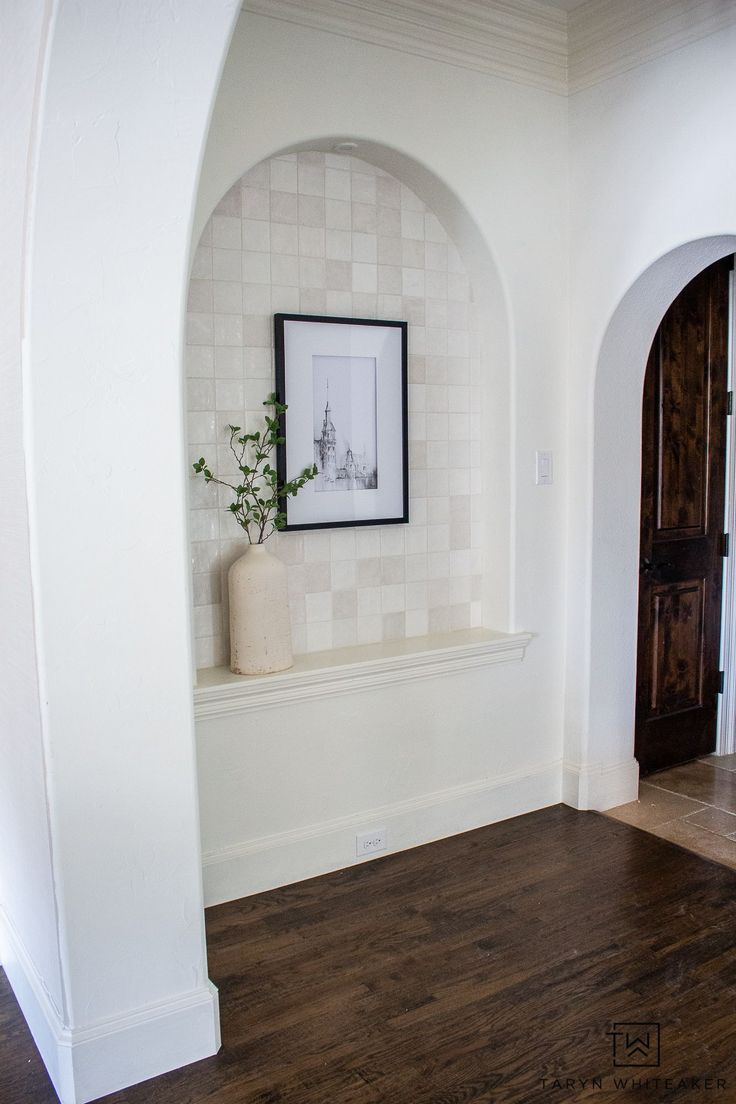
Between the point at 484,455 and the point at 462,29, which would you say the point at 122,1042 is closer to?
the point at 484,455

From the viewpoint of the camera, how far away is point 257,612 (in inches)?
111

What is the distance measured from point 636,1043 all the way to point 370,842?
1.16 meters

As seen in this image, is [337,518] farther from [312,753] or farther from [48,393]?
[48,393]

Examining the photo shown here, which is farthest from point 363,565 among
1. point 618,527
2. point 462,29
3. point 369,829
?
point 462,29

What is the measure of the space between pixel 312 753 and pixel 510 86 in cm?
240

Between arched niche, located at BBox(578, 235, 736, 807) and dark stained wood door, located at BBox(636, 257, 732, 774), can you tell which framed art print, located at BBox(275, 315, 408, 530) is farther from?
dark stained wood door, located at BBox(636, 257, 732, 774)

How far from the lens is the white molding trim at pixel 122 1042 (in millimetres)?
2016

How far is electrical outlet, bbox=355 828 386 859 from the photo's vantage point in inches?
122

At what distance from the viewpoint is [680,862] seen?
3.10 meters

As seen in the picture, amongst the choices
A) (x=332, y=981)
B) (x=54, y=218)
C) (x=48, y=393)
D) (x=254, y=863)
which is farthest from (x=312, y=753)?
(x=54, y=218)

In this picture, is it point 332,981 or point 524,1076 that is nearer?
point 524,1076

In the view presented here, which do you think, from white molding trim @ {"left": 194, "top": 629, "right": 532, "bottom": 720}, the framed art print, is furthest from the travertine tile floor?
the framed art print

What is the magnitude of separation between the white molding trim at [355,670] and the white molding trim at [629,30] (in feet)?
6.64

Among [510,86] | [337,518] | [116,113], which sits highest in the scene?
[510,86]
